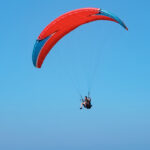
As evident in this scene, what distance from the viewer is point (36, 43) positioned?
31188 millimetres

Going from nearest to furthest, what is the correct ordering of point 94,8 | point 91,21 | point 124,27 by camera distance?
point 124,27 → point 94,8 → point 91,21

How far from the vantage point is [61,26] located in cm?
3081

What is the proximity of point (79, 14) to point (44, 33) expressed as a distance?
3098 mm

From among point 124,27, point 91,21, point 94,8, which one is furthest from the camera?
point 91,21

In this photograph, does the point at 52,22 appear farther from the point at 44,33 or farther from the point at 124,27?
the point at 124,27

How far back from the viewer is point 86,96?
97.1 ft

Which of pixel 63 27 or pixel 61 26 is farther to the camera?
pixel 63 27

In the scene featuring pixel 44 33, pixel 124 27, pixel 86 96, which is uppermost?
pixel 44 33

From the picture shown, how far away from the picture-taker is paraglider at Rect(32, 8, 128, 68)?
2949cm


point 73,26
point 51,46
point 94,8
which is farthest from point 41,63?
point 94,8

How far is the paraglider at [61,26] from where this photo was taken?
29491 mm

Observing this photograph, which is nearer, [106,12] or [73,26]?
[106,12]

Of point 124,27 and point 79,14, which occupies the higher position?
point 79,14

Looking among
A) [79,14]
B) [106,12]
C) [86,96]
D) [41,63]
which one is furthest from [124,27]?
[41,63]
